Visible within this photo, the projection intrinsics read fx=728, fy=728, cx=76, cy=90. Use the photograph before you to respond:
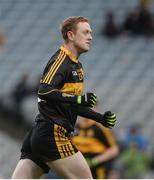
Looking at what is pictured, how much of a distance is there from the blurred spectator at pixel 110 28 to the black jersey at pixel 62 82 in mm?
10235

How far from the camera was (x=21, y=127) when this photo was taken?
1417 cm

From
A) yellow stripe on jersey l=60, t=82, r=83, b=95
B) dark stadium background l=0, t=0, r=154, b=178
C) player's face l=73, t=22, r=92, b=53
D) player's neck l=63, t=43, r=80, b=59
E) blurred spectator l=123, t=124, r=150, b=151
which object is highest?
player's face l=73, t=22, r=92, b=53

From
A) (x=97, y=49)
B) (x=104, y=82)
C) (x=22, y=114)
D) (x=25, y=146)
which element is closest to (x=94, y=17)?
(x=97, y=49)

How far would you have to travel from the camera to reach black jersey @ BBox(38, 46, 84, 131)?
219 inches

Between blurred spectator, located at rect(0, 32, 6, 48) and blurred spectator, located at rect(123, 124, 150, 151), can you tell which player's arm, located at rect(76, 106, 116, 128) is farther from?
blurred spectator, located at rect(0, 32, 6, 48)

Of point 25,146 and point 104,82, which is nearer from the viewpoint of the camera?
point 25,146

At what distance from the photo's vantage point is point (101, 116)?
5.66m

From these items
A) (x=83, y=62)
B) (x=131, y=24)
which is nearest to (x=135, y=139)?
(x=83, y=62)

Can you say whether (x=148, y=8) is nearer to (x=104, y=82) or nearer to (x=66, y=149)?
(x=104, y=82)

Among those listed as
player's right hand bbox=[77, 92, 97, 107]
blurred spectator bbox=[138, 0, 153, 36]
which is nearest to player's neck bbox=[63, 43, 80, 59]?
player's right hand bbox=[77, 92, 97, 107]

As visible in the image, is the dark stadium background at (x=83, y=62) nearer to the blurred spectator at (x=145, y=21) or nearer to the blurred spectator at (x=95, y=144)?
the blurred spectator at (x=145, y=21)

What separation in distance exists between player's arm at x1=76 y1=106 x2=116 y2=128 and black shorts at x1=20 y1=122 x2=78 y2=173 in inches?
8.7

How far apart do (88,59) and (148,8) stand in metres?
1.76

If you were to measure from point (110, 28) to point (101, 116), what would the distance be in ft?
34.6
